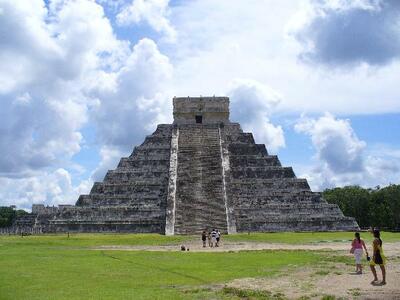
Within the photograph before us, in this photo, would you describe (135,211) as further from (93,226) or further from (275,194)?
(275,194)

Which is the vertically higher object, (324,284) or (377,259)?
(377,259)

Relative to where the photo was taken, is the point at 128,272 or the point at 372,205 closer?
the point at 128,272

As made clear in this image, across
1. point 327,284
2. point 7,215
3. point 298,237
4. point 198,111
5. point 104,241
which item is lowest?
point 327,284

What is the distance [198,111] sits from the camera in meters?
46.1

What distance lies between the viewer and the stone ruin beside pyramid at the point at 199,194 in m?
34.6

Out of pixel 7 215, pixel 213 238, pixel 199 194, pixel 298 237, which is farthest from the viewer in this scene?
pixel 7 215

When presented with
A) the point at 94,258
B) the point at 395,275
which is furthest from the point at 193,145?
the point at 395,275

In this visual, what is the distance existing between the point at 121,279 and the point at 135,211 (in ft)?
74.2

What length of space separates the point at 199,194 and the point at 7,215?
63.5 m

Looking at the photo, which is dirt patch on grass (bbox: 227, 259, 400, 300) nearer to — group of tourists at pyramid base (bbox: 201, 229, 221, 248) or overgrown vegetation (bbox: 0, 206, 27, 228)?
group of tourists at pyramid base (bbox: 201, 229, 221, 248)

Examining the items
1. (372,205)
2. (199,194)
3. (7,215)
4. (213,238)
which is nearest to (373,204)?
(372,205)

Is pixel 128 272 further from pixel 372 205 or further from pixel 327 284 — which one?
pixel 372 205

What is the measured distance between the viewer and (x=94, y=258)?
19.0m

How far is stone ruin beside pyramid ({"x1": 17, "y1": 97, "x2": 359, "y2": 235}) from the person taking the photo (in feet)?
113
